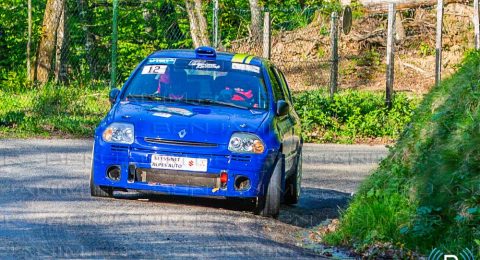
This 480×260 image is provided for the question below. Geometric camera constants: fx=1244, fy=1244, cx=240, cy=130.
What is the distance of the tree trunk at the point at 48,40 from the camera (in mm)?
28188

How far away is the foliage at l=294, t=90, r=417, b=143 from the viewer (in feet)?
76.5

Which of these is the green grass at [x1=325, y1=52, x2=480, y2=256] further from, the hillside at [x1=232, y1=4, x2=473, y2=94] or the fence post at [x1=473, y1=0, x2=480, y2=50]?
the hillside at [x1=232, y1=4, x2=473, y2=94]

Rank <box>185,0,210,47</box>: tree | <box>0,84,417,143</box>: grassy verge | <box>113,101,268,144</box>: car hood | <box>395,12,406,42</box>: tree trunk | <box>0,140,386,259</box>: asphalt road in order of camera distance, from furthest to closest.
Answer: <box>395,12,406,42</box>: tree trunk, <box>185,0,210,47</box>: tree, <box>0,84,417,143</box>: grassy verge, <box>113,101,268,144</box>: car hood, <box>0,140,386,259</box>: asphalt road

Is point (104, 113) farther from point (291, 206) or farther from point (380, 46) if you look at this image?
point (380, 46)

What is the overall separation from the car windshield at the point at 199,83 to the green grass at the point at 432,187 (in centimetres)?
194

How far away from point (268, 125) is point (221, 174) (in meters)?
0.84

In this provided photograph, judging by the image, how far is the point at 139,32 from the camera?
3547 cm

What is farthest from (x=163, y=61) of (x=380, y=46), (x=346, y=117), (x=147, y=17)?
(x=147, y=17)

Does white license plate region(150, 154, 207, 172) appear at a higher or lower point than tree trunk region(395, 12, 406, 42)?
lower

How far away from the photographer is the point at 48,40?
2823 cm

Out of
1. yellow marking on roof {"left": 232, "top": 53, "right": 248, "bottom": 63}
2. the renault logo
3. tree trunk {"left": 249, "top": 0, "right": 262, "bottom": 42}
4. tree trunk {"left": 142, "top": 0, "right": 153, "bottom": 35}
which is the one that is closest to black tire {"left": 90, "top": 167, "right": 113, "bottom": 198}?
the renault logo

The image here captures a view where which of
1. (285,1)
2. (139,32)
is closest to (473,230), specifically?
(139,32)

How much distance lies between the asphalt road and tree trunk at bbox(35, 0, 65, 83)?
37.1 ft

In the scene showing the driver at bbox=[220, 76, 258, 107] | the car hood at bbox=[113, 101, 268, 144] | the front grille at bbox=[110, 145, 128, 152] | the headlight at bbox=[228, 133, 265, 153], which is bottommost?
the front grille at bbox=[110, 145, 128, 152]
